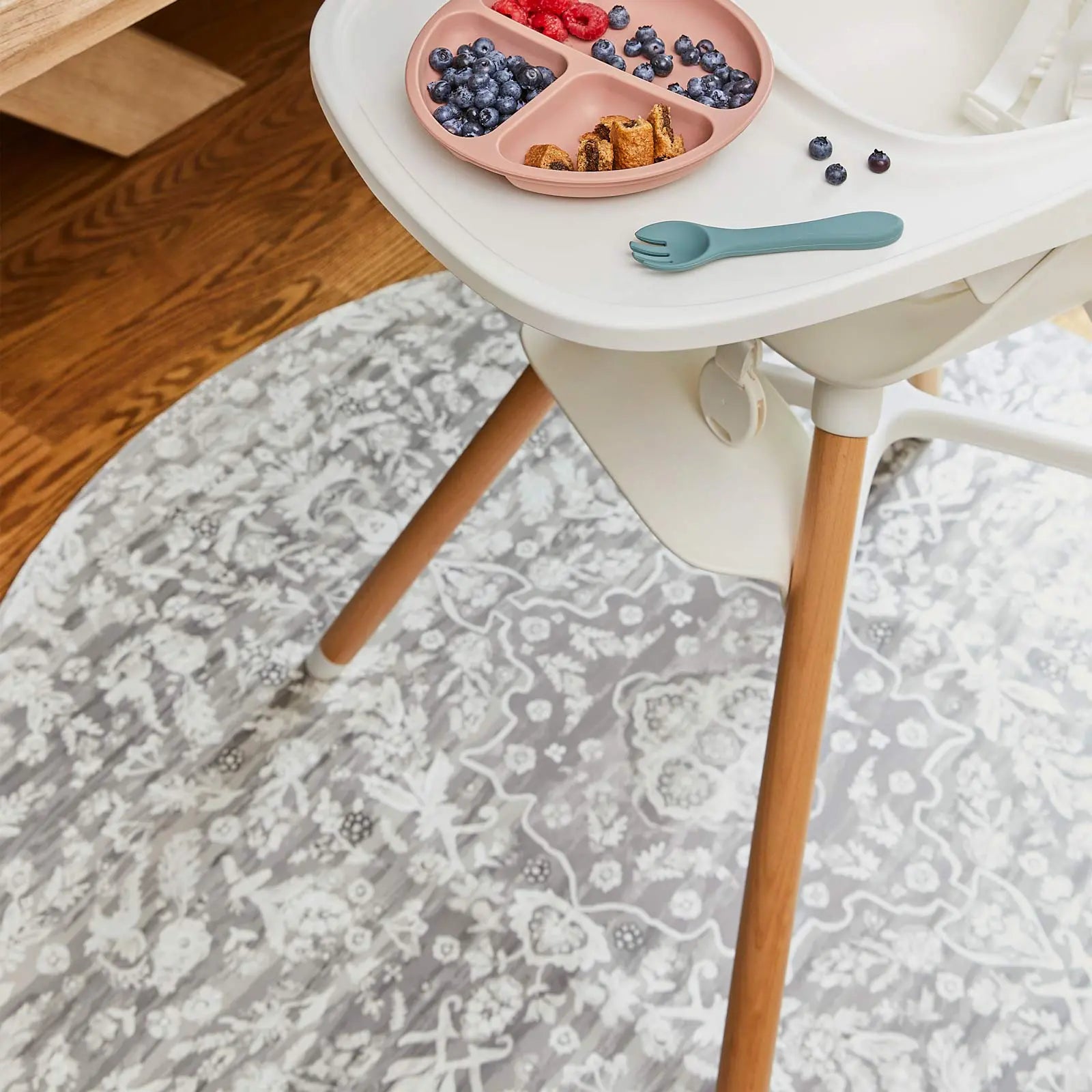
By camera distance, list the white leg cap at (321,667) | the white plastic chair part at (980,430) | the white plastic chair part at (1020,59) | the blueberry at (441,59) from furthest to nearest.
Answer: the white leg cap at (321,667), the white plastic chair part at (980,430), the white plastic chair part at (1020,59), the blueberry at (441,59)

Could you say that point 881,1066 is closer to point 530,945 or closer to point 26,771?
point 530,945

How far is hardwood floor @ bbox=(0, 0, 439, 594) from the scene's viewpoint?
4.73ft

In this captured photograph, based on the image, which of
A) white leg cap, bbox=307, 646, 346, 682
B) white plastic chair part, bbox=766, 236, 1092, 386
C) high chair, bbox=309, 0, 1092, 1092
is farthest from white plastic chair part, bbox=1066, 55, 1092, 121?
white leg cap, bbox=307, 646, 346, 682

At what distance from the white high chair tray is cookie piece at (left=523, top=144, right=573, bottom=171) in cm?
2

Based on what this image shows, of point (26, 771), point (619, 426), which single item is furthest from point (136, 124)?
point (619, 426)

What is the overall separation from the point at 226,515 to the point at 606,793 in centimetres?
57

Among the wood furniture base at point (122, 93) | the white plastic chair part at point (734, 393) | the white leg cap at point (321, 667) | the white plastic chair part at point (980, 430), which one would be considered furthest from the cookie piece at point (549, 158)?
the wood furniture base at point (122, 93)

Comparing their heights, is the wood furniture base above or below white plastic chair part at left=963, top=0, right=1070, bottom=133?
below

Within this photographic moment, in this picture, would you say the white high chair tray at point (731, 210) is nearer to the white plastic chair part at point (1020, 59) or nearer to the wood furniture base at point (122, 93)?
the white plastic chair part at point (1020, 59)

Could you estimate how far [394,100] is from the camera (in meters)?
0.67

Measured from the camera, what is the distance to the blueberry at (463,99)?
638 millimetres

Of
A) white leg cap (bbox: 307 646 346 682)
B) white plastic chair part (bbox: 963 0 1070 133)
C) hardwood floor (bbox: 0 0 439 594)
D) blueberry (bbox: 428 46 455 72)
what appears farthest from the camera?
hardwood floor (bbox: 0 0 439 594)

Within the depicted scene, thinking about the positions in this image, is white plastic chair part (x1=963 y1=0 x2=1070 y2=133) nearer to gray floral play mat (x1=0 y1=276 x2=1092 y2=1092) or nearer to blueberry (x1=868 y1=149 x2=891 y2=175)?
blueberry (x1=868 y1=149 x2=891 y2=175)

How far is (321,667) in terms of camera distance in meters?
1.19
